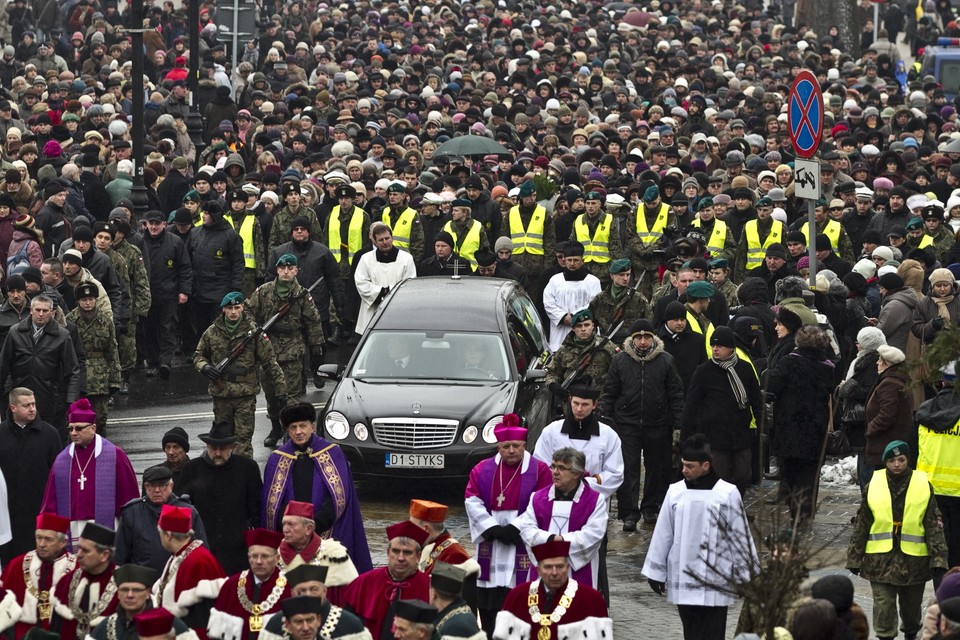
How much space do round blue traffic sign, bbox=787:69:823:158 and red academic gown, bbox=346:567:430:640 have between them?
7.63 meters

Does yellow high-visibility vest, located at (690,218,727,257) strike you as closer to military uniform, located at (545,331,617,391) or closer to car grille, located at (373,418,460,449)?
military uniform, located at (545,331,617,391)

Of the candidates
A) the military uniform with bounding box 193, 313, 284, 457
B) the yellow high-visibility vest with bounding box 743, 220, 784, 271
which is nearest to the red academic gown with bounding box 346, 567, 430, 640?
the military uniform with bounding box 193, 313, 284, 457

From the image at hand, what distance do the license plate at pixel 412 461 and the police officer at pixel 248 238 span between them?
6843 millimetres

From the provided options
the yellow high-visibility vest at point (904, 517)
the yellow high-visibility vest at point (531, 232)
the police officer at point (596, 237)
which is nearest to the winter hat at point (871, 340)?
the yellow high-visibility vest at point (904, 517)

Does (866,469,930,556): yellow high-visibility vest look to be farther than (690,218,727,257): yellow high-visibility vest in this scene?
No

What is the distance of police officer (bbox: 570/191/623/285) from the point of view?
22.4 m

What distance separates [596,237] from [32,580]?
12.2m

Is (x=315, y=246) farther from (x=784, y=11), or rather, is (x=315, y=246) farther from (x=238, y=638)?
(x=784, y=11)

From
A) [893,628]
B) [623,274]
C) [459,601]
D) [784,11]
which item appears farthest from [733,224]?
[784,11]

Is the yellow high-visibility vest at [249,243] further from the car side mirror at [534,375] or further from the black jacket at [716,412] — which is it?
the black jacket at [716,412]

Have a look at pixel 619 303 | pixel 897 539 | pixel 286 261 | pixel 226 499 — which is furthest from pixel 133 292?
pixel 897 539

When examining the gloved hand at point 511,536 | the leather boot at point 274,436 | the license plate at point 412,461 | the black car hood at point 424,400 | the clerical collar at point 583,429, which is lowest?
the leather boot at point 274,436

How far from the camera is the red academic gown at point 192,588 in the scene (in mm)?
10930

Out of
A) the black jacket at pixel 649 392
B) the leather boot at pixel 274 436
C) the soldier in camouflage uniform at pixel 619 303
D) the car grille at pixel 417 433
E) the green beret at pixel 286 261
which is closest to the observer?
the black jacket at pixel 649 392
